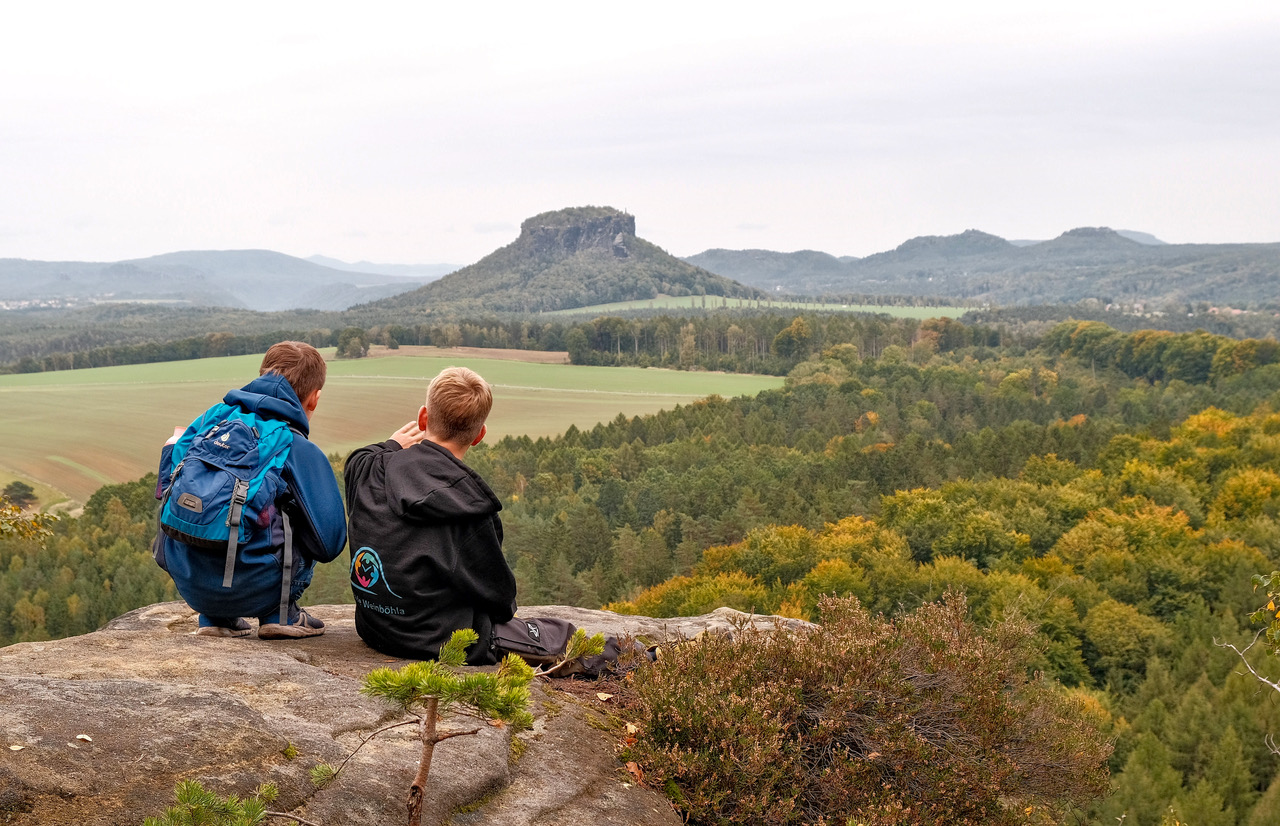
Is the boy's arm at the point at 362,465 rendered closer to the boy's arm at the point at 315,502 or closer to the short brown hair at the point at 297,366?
the boy's arm at the point at 315,502

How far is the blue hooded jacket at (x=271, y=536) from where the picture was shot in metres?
6.43

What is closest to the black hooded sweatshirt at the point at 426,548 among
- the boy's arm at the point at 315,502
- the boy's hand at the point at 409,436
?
the boy's hand at the point at 409,436

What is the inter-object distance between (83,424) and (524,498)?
133 feet

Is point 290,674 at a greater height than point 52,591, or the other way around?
point 290,674

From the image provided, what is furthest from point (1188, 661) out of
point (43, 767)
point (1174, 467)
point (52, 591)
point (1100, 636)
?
point (52, 591)

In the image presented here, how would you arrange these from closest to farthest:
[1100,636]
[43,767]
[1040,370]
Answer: [43,767] < [1100,636] < [1040,370]

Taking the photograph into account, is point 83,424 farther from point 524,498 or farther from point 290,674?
point 290,674

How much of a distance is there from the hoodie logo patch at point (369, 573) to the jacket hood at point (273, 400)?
3.21 ft

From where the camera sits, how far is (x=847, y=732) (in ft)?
21.0

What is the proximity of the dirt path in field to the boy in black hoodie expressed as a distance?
133338 mm

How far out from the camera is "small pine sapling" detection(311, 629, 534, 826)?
3.77m

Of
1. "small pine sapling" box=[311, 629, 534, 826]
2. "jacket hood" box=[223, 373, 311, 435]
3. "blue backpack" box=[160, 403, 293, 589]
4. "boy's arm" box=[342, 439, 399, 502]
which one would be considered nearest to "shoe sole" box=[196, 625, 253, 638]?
"blue backpack" box=[160, 403, 293, 589]

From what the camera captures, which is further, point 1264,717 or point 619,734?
point 1264,717

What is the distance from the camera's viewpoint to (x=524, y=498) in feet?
279
